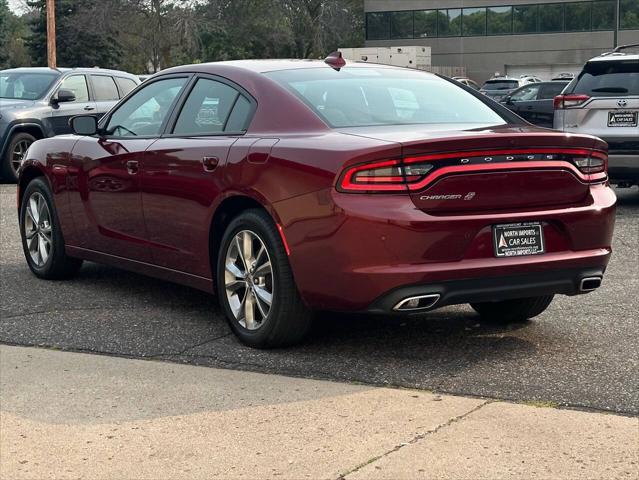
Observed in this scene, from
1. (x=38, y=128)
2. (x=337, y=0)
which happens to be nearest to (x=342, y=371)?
(x=38, y=128)

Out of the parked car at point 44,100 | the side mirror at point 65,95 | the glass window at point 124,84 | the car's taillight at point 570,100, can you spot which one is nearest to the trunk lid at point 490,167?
the car's taillight at point 570,100

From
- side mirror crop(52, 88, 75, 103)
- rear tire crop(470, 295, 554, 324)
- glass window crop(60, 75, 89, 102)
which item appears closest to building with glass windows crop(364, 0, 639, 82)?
glass window crop(60, 75, 89, 102)

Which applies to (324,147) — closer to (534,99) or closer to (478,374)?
(478,374)

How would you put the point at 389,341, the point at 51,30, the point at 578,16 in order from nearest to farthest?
the point at 389,341, the point at 51,30, the point at 578,16

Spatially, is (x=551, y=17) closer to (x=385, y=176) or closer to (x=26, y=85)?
(x=26, y=85)

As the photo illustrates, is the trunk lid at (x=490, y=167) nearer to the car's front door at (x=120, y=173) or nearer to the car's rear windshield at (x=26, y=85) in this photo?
the car's front door at (x=120, y=173)

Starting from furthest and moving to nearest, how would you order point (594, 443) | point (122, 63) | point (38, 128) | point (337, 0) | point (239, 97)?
point (337, 0) < point (122, 63) < point (38, 128) < point (239, 97) < point (594, 443)

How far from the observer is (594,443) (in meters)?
4.25

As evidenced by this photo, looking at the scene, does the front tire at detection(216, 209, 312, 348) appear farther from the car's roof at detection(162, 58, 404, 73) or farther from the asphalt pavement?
the car's roof at detection(162, 58, 404, 73)

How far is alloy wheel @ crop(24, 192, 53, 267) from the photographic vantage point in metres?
7.90

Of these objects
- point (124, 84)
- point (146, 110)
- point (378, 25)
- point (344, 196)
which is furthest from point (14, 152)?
point (378, 25)

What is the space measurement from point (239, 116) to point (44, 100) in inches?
428

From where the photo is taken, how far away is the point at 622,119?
11867 mm

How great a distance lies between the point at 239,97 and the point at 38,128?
1051cm
